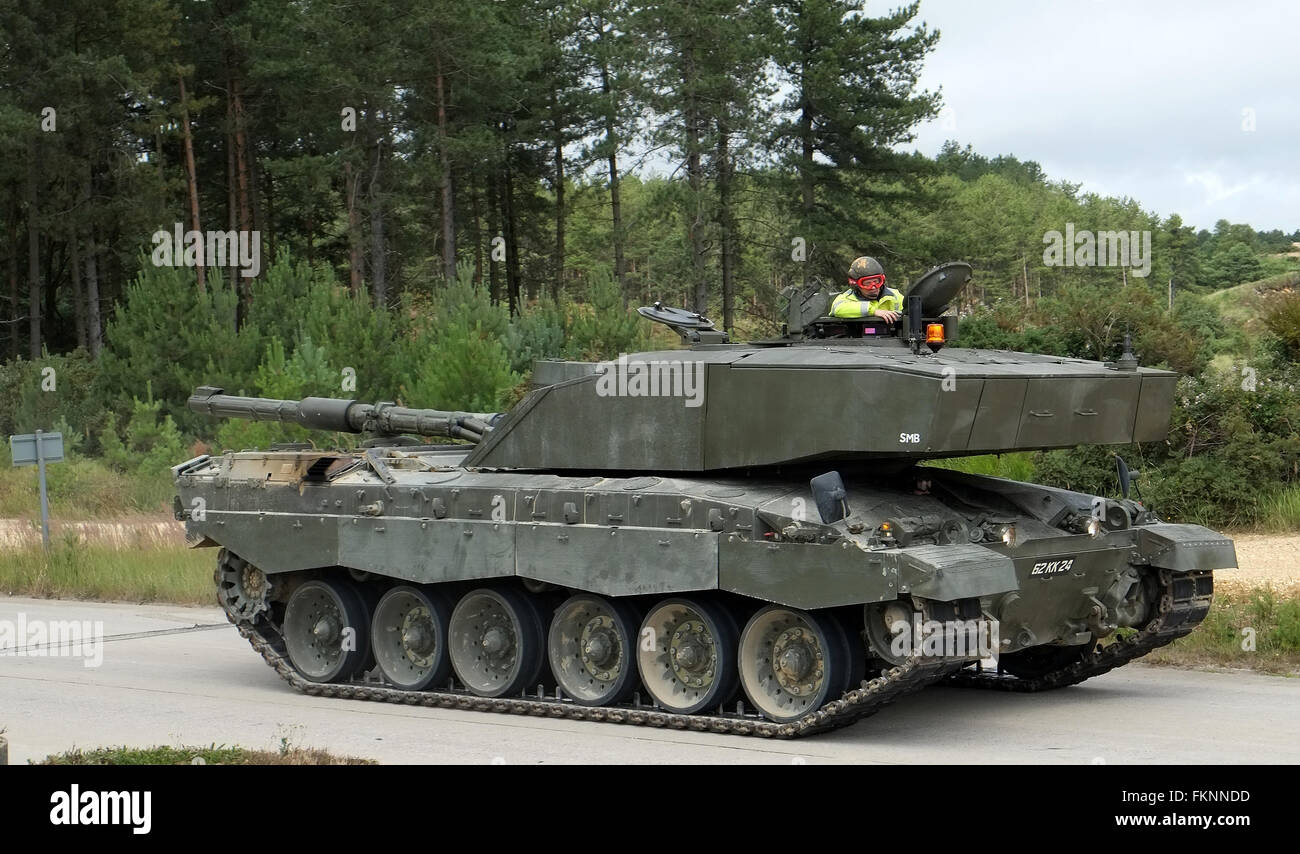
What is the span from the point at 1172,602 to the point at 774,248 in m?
24.3

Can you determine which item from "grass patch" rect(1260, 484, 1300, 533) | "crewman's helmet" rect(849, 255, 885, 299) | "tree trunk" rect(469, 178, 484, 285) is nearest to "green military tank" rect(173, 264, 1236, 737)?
"crewman's helmet" rect(849, 255, 885, 299)

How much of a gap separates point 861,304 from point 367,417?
14.5 feet

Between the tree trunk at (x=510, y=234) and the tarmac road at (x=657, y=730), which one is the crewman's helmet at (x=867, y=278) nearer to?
the tarmac road at (x=657, y=730)

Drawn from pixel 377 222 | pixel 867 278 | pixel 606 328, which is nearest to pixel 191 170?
pixel 377 222

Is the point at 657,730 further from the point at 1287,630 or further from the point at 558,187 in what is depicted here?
the point at 558,187

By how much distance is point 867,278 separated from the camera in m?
10.7

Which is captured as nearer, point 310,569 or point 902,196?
point 310,569

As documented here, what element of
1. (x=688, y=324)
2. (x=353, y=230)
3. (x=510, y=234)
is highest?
(x=510, y=234)

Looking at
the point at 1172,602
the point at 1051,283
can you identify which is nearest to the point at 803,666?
the point at 1172,602

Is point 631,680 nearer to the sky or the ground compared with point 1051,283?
nearer to the ground

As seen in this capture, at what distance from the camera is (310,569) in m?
11.7

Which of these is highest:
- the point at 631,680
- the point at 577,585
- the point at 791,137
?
the point at 791,137

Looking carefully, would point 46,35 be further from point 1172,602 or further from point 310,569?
point 1172,602

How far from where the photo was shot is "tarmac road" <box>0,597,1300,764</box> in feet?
28.6
